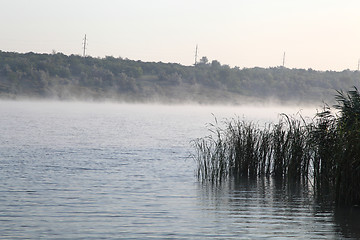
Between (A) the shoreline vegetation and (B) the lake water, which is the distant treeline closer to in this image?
(B) the lake water

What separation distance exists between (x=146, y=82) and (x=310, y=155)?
58.4m

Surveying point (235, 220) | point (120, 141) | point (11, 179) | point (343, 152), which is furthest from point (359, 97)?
point (120, 141)

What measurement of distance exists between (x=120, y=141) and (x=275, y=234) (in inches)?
→ 579

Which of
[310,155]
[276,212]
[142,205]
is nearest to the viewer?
[276,212]

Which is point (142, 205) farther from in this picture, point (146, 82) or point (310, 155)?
point (146, 82)

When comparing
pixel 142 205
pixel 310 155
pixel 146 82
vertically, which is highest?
pixel 146 82

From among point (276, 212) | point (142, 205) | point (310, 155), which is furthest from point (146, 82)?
point (276, 212)

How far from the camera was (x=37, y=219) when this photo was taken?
7895mm

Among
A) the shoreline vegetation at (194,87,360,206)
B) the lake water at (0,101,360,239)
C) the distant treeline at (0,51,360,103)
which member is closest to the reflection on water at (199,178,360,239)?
the lake water at (0,101,360,239)

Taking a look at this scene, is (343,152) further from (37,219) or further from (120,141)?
(120,141)

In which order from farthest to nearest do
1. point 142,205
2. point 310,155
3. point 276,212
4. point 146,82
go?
point 146,82 → point 310,155 → point 142,205 → point 276,212

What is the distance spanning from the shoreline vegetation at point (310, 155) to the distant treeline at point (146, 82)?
48702 millimetres

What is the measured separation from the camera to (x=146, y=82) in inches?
2707

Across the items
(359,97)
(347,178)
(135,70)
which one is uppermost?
(135,70)
